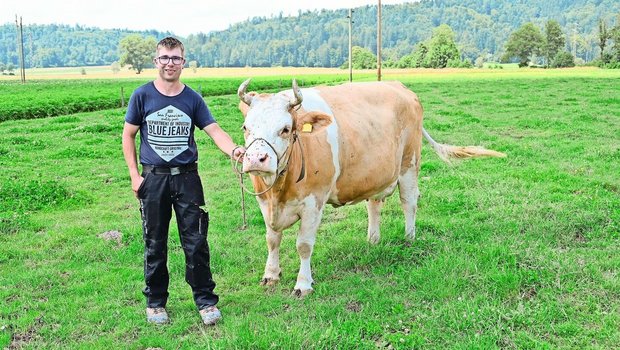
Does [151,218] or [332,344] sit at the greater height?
[151,218]

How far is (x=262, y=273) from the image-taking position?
6383 millimetres

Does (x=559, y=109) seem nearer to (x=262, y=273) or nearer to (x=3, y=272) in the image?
(x=262, y=273)

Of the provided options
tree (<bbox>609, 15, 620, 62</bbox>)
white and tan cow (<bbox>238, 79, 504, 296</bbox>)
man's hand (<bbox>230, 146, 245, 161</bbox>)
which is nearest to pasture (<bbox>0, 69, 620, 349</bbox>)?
white and tan cow (<bbox>238, 79, 504, 296</bbox>)

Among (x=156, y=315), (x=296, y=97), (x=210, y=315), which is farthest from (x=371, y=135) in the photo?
(x=156, y=315)

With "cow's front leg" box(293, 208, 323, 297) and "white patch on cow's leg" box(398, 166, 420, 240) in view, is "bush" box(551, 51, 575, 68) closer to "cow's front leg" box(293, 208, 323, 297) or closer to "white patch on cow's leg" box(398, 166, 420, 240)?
"white patch on cow's leg" box(398, 166, 420, 240)

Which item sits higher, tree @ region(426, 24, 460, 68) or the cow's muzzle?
tree @ region(426, 24, 460, 68)

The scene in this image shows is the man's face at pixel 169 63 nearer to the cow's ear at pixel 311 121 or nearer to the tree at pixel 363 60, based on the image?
the cow's ear at pixel 311 121

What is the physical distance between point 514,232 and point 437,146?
5.29 feet

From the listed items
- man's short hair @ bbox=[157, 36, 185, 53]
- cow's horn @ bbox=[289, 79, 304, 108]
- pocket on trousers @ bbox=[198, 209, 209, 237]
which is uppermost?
man's short hair @ bbox=[157, 36, 185, 53]

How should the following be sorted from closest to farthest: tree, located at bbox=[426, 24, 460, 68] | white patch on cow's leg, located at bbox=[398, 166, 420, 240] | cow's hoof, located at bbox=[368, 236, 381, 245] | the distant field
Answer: cow's hoof, located at bbox=[368, 236, 381, 245]
white patch on cow's leg, located at bbox=[398, 166, 420, 240]
the distant field
tree, located at bbox=[426, 24, 460, 68]

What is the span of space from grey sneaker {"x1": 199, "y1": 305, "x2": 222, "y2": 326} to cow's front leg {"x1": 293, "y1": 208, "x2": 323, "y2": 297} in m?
0.91

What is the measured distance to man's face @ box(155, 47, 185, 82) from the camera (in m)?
4.84

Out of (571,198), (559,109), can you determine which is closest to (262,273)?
(571,198)

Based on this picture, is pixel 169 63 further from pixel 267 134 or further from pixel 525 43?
pixel 525 43
